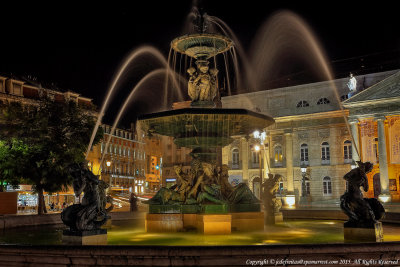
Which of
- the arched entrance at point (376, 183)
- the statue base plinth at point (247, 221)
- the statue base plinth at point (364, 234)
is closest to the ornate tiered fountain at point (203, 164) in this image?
the statue base plinth at point (247, 221)

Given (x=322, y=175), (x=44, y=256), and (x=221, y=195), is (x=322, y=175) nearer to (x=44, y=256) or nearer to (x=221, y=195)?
(x=221, y=195)

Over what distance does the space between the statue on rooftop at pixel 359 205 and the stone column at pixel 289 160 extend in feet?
143

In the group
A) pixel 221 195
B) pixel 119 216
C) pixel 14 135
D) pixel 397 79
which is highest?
pixel 397 79

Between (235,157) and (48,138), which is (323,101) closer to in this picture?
(235,157)

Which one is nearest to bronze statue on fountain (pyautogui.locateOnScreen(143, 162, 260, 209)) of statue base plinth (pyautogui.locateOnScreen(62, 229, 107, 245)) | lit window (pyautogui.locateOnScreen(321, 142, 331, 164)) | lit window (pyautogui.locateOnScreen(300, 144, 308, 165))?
statue base plinth (pyautogui.locateOnScreen(62, 229, 107, 245))

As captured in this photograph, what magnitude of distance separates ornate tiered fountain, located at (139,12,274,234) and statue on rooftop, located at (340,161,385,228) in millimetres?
3122

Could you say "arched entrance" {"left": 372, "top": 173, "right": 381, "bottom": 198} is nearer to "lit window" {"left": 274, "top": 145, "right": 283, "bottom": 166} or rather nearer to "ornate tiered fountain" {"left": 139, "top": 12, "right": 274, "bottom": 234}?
"lit window" {"left": 274, "top": 145, "right": 283, "bottom": 166}

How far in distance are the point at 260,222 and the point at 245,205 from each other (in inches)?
23.9

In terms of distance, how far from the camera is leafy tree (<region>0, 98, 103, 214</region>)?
2083 cm

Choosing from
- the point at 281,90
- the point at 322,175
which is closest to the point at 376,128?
the point at 322,175

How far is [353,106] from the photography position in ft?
146

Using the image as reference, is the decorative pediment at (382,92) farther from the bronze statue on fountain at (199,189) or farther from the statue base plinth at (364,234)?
the statue base plinth at (364,234)

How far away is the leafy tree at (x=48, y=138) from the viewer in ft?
68.3

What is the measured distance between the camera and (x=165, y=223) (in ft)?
35.7
